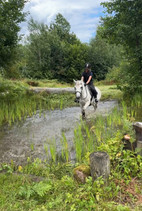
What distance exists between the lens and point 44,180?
3.50m

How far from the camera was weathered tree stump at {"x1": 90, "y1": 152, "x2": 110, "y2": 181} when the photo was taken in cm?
316

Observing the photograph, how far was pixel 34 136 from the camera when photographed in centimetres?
620

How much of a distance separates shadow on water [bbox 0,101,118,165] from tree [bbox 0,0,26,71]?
415 centimetres

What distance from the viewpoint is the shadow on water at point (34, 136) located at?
16.2 feet

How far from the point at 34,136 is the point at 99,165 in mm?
3487

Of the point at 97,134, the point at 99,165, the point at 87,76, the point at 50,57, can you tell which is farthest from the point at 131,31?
the point at 50,57

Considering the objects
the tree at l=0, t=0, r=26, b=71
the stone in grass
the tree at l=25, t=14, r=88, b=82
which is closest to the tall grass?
the stone in grass

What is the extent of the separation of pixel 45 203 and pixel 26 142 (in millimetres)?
3014

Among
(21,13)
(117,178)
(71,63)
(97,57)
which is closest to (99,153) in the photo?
(117,178)

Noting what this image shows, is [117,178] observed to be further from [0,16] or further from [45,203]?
[0,16]

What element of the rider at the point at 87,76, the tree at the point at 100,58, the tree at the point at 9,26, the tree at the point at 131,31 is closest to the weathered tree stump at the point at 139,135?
the rider at the point at 87,76

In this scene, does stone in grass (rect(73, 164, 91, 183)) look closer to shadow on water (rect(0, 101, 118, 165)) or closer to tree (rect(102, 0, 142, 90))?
shadow on water (rect(0, 101, 118, 165))

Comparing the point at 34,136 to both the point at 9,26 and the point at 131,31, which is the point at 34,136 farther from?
the point at 131,31

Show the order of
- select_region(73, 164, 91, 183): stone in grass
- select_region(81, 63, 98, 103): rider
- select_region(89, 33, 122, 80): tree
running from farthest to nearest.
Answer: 1. select_region(89, 33, 122, 80): tree
2. select_region(81, 63, 98, 103): rider
3. select_region(73, 164, 91, 183): stone in grass
